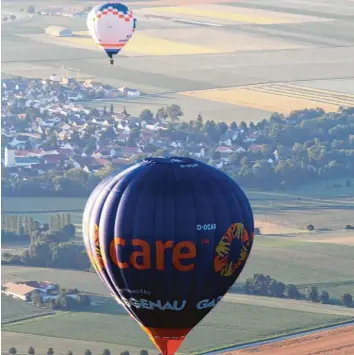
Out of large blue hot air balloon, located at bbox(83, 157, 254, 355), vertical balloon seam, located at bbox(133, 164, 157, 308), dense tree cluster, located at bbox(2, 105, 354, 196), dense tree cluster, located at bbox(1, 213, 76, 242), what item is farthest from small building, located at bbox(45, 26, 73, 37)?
vertical balloon seam, located at bbox(133, 164, 157, 308)

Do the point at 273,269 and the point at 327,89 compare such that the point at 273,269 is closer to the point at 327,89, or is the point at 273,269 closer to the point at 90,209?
the point at 90,209

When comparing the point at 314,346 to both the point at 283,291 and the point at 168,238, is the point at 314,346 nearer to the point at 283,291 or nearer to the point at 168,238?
the point at 283,291

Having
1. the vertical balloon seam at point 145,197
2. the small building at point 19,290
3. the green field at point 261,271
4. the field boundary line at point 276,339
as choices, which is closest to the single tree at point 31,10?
the green field at point 261,271

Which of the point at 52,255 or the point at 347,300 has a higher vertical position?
the point at 52,255

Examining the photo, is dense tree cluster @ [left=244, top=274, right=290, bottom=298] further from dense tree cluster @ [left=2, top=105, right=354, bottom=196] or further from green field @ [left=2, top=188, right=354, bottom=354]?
dense tree cluster @ [left=2, top=105, right=354, bottom=196]

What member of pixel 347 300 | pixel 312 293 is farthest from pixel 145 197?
pixel 347 300
